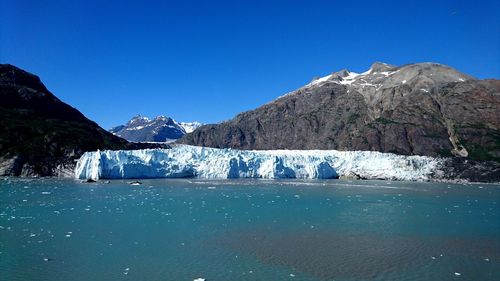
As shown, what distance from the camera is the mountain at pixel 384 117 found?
120 meters

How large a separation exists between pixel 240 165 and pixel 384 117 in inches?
3487

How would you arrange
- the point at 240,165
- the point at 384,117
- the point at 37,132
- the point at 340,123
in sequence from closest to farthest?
the point at 240,165, the point at 37,132, the point at 384,117, the point at 340,123

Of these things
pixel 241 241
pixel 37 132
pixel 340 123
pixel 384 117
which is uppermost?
pixel 384 117

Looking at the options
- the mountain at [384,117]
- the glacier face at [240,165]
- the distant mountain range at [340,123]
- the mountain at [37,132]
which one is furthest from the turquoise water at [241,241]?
the mountain at [384,117]

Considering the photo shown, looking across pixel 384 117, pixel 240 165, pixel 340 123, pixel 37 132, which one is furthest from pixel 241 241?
pixel 340 123

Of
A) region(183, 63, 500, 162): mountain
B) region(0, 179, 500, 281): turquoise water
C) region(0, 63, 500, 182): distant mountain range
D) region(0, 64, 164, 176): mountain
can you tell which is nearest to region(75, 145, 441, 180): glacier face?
region(0, 63, 500, 182): distant mountain range

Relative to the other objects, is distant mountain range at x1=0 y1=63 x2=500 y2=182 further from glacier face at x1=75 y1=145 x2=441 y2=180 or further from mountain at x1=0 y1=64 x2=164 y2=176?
glacier face at x1=75 y1=145 x2=441 y2=180

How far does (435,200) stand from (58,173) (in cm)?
5053

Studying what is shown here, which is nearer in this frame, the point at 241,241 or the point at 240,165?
the point at 241,241

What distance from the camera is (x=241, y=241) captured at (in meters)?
16.6

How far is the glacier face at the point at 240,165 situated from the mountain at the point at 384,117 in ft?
168

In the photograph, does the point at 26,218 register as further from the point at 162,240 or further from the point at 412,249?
the point at 412,249

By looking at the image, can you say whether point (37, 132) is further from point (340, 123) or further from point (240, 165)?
point (340, 123)

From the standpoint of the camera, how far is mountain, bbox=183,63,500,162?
12019 cm
